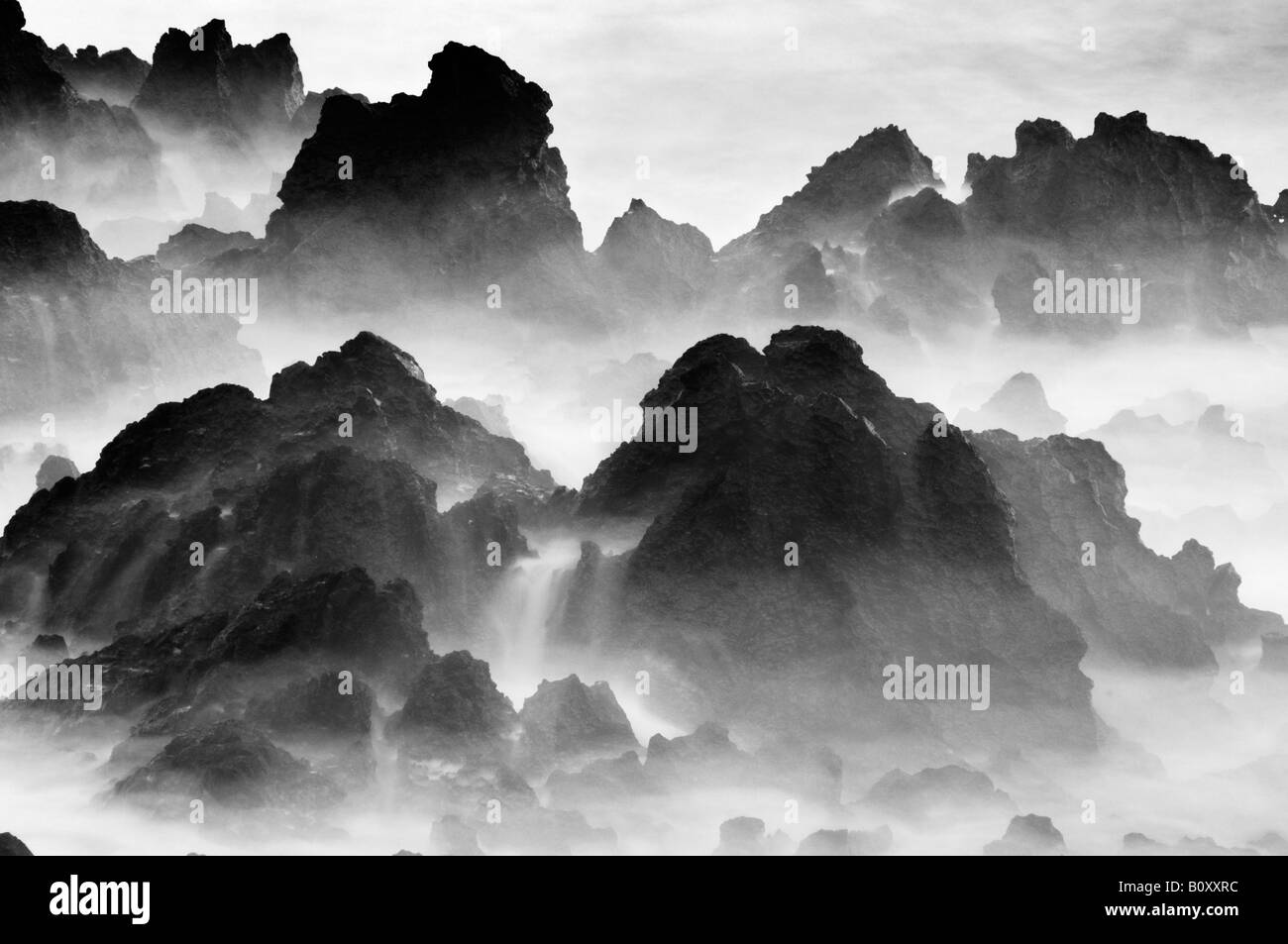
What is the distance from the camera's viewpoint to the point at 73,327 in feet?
405

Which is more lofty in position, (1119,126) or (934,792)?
(1119,126)

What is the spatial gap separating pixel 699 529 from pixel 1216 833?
23127 millimetres

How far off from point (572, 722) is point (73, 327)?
48.2m

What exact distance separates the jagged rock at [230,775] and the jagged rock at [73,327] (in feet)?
145

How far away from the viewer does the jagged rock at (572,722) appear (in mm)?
86188

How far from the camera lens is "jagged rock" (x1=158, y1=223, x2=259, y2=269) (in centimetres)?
14188

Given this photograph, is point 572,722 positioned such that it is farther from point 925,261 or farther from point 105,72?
point 105,72

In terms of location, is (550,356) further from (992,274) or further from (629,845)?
(629,845)

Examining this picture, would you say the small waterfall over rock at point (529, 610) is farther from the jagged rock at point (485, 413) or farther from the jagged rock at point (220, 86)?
the jagged rock at point (220, 86)

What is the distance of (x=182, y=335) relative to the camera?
Answer: 128m

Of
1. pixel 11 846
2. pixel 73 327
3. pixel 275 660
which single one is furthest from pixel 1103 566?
pixel 73 327

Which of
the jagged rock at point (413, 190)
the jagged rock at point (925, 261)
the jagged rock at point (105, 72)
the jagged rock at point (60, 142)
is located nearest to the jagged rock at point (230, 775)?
the jagged rock at point (413, 190)

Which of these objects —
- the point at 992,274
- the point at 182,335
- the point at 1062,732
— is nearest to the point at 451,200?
the point at 182,335

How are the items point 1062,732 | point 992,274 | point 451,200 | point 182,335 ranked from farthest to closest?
point 992,274 → point 451,200 → point 182,335 → point 1062,732
